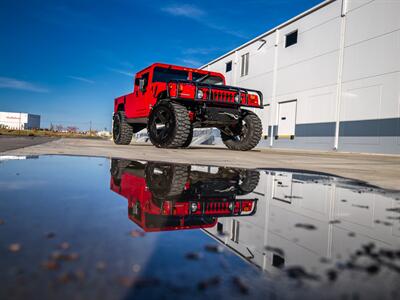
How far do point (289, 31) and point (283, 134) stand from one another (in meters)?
5.36

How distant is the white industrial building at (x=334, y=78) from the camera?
975cm

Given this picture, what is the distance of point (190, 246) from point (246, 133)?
616 cm

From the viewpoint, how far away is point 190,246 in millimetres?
620

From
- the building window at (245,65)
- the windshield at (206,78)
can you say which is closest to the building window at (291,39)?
the building window at (245,65)

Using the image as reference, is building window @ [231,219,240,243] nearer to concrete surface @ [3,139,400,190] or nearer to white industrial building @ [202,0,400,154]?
concrete surface @ [3,139,400,190]

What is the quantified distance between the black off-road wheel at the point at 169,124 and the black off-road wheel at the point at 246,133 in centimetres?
175

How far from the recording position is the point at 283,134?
48.0 feet

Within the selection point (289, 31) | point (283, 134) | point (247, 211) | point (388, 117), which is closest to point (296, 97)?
point (283, 134)

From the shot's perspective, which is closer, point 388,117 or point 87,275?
point 87,275

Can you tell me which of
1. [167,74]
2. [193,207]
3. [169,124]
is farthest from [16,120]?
[193,207]

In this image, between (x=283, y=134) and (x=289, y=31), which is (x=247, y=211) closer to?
(x=283, y=134)

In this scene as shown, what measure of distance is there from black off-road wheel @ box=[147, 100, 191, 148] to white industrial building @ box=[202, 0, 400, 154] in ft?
26.6

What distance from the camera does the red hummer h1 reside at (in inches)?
213

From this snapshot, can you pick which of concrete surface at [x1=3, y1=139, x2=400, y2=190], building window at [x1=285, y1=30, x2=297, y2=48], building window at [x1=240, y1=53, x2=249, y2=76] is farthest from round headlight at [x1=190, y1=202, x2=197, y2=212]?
building window at [x1=240, y1=53, x2=249, y2=76]
